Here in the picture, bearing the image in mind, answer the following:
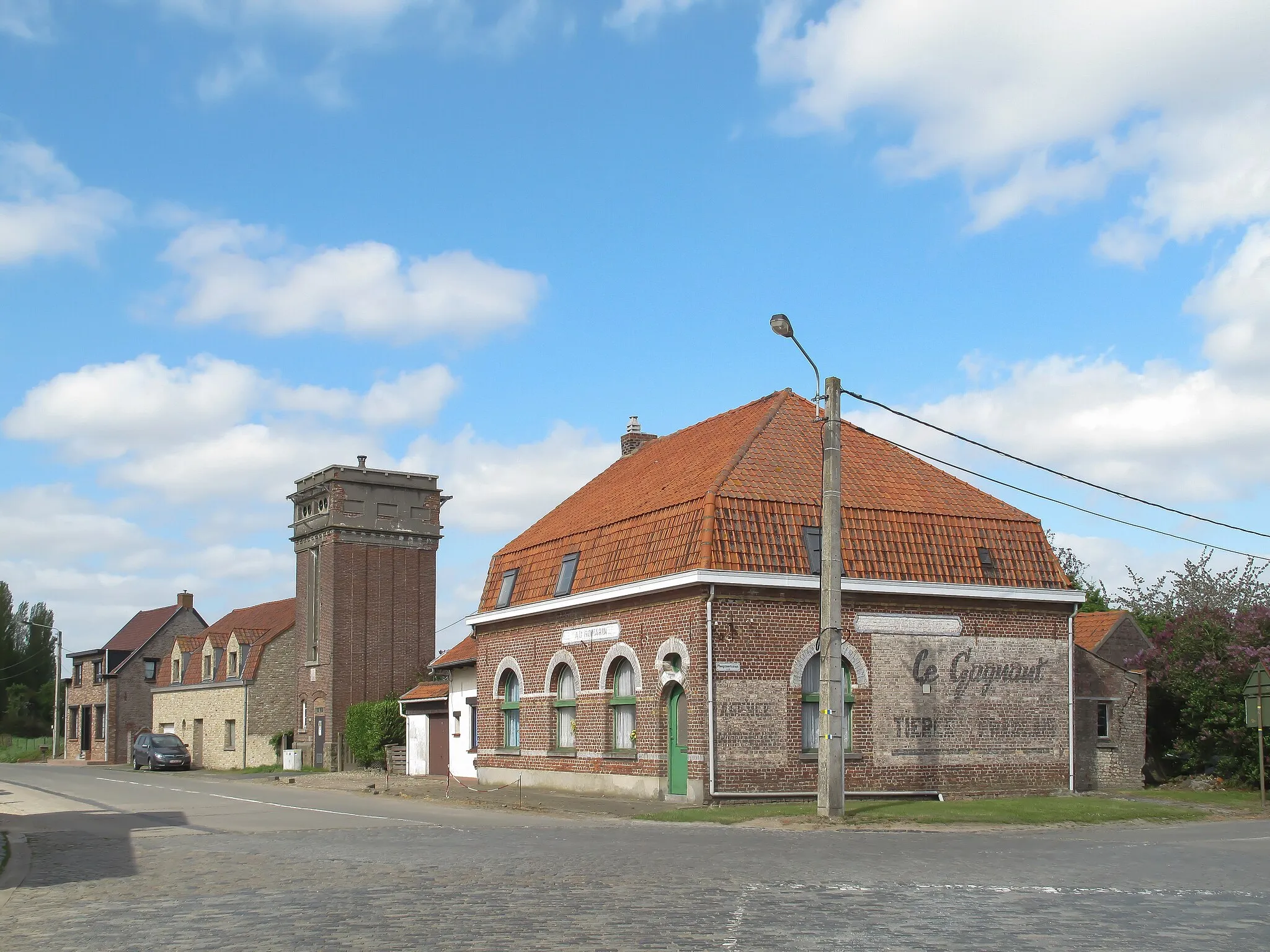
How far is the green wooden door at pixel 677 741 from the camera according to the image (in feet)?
87.4

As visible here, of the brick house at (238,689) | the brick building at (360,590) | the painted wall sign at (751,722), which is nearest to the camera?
the painted wall sign at (751,722)

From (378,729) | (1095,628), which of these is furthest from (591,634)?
(378,729)

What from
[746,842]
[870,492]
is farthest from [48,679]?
[746,842]

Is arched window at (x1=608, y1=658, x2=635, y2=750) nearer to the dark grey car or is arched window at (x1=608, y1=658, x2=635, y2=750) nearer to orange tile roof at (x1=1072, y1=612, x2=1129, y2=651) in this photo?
orange tile roof at (x1=1072, y1=612, x2=1129, y2=651)

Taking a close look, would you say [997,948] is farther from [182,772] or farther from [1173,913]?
[182,772]

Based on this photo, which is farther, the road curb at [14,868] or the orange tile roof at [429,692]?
the orange tile roof at [429,692]

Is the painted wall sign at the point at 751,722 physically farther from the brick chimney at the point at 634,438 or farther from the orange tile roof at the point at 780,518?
the brick chimney at the point at 634,438

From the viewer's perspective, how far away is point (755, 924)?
33.7 ft

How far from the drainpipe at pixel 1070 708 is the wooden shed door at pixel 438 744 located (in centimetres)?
1962

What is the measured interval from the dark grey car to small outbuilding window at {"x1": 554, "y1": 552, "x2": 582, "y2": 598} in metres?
30.4

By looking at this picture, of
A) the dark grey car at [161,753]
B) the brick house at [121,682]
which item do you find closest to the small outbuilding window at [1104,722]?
the dark grey car at [161,753]

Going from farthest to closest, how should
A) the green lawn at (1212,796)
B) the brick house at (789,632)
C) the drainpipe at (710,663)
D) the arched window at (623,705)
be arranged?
the arched window at (623,705) < the green lawn at (1212,796) < the brick house at (789,632) < the drainpipe at (710,663)

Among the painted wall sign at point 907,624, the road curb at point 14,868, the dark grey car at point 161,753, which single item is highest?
the painted wall sign at point 907,624

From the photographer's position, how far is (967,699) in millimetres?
28078
